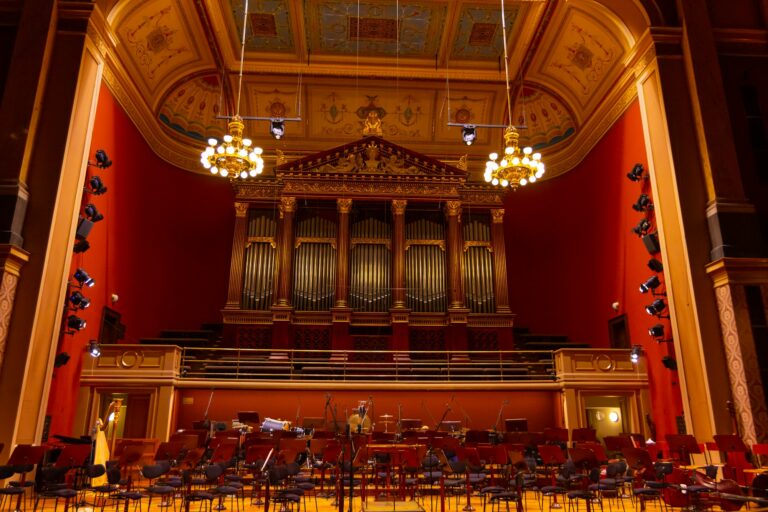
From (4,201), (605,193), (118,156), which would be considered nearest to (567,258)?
(605,193)

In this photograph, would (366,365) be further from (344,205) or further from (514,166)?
(514,166)

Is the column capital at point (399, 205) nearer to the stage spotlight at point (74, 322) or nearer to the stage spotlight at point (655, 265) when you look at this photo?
the stage spotlight at point (655, 265)

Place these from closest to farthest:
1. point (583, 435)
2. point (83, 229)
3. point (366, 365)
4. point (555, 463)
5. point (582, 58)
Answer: point (555, 463), point (583, 435), point (83, 229), point (366, 365), point (582, 58)

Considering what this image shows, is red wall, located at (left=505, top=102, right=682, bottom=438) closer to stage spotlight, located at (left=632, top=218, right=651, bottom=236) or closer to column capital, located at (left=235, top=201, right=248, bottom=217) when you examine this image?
stage spotlight, located at (left=632, top=218, right=651, bottom=236)

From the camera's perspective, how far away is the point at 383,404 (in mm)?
10570

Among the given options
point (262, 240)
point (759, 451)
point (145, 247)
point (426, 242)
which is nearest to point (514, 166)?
point (759, 451)

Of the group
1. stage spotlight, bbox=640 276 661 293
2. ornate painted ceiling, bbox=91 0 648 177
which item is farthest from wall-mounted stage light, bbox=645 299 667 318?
ornate painted ceiling, bbox=91 0 648 177

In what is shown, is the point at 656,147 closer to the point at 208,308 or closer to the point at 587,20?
the point at 587,20

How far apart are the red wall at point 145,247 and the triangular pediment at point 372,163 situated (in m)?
2.36

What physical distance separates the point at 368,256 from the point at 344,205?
1.24 meters

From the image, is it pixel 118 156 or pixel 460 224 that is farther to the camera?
pixel 460 224

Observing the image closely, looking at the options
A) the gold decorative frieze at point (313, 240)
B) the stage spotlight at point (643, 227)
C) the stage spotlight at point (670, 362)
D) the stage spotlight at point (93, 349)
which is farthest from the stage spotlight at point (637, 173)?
the stage spotlight at point (93, 349)

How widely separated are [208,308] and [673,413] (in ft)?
32.2

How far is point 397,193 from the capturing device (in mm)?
13156
